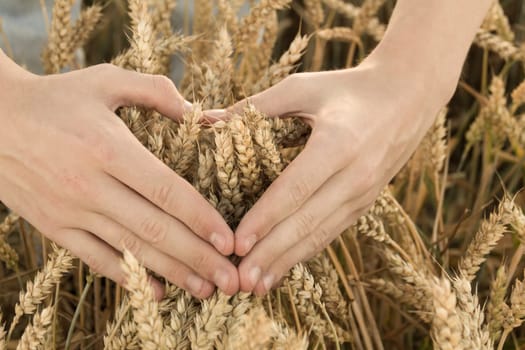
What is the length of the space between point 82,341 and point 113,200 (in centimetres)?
26

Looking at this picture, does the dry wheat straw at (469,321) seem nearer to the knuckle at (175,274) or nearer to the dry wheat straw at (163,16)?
the knuckle at (175,274)

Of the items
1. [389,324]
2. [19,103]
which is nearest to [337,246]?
[389,324]

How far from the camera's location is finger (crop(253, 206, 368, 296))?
71 cm

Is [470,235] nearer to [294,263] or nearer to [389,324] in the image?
[389,324]

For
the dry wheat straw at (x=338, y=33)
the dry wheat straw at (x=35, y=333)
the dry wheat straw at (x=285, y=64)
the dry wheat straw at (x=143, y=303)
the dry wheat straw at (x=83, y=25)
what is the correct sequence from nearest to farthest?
the dry wheat straw at (x=143, y=303) < the dry wheat straw at (x=35, y=333) < the dry wheat straw at (x=285, y=64) < the dry wheat straw at (x=83, y=25) < the dry wheat straw at (x=338, y=33)

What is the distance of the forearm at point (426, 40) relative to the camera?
2.55 feet

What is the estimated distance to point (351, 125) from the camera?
710 mm

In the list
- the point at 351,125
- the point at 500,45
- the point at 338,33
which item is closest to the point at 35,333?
the point at 351,125

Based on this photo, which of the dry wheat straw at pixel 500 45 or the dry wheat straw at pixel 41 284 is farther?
the dry wheat straw at pixel 500 45

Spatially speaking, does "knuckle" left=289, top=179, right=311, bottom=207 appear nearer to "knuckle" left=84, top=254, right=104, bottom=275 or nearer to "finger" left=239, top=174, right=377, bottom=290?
"finger" left=239, top=174, right=377, bottom=290

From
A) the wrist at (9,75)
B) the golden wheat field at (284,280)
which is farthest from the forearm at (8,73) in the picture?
the golden wheat field at (284,280)

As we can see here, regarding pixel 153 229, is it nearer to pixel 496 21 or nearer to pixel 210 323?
pixel 210 323

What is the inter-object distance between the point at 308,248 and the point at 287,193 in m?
0.09

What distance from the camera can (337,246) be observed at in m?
1.01
